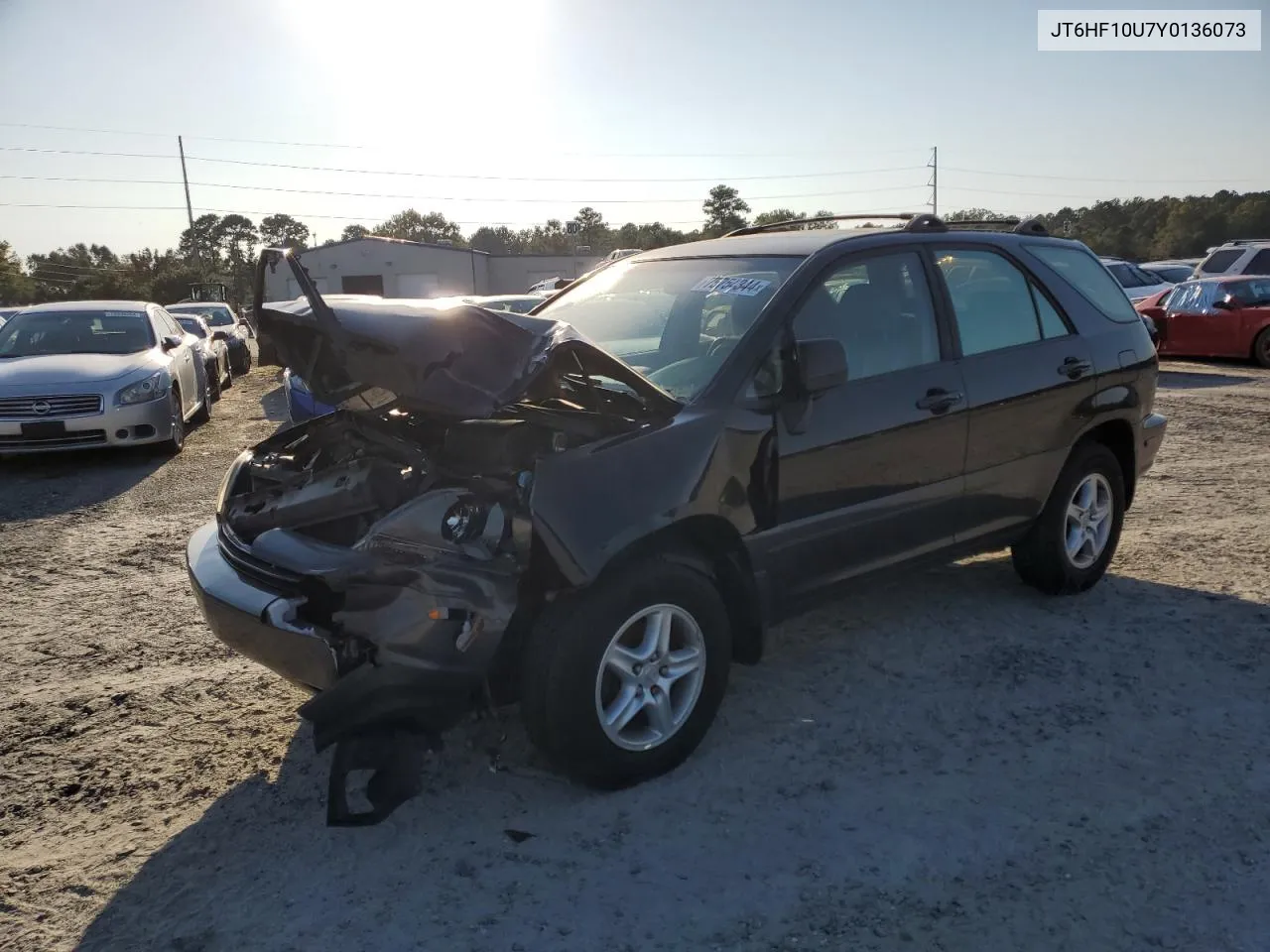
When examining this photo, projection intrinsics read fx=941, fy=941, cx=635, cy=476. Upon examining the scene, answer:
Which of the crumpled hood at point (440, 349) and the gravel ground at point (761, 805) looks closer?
→ the gravel ground at point (761, 805)

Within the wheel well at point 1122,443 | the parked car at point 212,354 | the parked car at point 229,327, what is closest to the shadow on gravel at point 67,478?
the parked car at point 212,354

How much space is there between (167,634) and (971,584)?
13.7 feet

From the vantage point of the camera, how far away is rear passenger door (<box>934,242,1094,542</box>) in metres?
4.23

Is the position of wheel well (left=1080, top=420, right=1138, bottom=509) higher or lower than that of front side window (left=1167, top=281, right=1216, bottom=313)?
lower

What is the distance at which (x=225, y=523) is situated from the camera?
3.65m

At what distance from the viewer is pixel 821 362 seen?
3.34 m

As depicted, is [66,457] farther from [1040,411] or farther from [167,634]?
[1040,411]

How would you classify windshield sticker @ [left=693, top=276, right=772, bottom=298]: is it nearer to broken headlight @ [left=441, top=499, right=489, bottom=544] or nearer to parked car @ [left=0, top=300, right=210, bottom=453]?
broken headlight @ [left=441, top=499, right=489, bottom=544]

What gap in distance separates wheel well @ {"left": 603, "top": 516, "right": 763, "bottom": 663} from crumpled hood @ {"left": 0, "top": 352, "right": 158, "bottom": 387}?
7.56 meters

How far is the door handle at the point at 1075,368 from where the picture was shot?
4.57 meters

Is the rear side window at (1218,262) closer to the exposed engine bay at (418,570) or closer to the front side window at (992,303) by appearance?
the front side window at (992,303)

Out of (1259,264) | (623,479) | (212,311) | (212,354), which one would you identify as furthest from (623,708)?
(212,311)

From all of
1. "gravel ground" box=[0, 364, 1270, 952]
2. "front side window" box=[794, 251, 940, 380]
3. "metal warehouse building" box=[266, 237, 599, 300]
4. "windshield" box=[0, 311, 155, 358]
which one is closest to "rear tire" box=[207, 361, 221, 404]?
"windshield" box=[0, 311, 155, 358]

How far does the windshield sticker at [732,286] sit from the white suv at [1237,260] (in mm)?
17030
